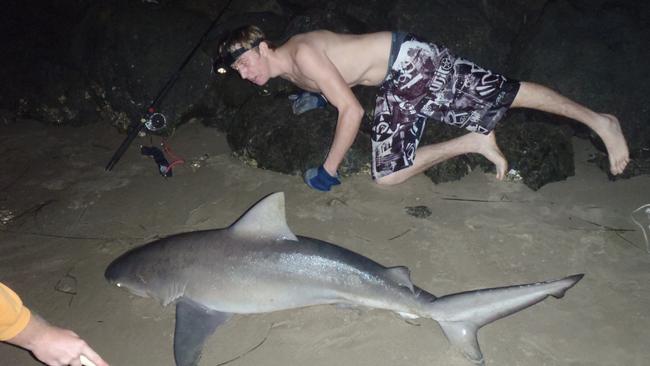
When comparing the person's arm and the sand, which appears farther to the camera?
the sand

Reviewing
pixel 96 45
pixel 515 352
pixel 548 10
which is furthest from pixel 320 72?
pixel 96 45

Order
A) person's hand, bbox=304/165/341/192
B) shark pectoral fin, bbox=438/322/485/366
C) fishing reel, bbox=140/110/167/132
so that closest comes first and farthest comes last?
shark pectoral fin, bbox=438/322/485/366 < person's hand, bbox=304/165/341/192 < fishing reel, bbox=140/110/167/132

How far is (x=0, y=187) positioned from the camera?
4.74 meters

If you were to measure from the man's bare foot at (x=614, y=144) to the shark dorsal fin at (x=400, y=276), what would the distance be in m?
2.28

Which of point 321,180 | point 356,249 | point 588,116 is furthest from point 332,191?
point 588,116

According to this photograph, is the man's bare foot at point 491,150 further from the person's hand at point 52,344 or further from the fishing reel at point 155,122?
the fishing reel at point 155,122

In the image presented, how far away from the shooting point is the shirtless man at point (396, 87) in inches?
137

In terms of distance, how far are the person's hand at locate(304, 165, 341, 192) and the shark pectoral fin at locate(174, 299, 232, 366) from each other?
1539mm

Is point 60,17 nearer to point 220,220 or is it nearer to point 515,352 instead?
point 220,220

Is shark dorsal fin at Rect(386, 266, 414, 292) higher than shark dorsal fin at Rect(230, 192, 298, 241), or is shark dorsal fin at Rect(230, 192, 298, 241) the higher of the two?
shark dorsal fin at Rect(230, 192, 298, 241)

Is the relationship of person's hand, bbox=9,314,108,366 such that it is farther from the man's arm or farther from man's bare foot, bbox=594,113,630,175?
man's bare foot, bbox=594,113,630,175

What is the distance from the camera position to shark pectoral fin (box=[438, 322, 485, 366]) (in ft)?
7.86

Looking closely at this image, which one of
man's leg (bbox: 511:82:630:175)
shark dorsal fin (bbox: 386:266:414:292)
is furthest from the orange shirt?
man's leg (bbox: 511:82:630:175)

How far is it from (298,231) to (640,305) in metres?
2.56
